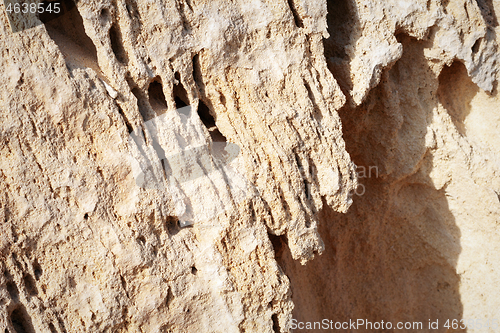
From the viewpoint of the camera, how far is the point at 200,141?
2.60m

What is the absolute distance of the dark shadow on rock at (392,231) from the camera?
3369 mm

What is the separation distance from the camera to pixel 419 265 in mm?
3996

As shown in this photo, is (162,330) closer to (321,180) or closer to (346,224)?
(321,180)

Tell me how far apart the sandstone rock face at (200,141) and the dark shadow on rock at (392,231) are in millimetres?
34

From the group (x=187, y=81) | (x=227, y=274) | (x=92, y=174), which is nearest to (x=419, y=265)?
(x=227, y=274)

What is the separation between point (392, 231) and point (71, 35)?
3076 mm

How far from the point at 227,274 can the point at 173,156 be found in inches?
30.4

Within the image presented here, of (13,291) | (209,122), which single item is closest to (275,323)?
(209,122)

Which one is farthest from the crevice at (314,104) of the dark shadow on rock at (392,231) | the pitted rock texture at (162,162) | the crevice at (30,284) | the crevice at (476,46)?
the crevice at (30,284)

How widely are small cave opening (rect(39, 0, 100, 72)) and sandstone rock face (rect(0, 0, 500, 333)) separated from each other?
0.5 inches

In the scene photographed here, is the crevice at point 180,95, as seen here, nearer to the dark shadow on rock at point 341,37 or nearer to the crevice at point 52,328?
the dark shadow on rock at point 341,37

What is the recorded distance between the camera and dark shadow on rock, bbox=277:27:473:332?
3.37m

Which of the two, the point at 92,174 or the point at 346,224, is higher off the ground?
the point at 92,174

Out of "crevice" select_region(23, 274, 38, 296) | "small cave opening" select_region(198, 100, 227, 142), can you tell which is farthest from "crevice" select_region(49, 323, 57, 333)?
"small cave opening" select_region(198, 100, 227, 142)
